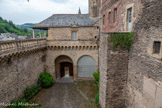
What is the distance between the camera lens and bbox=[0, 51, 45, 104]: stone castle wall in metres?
7.76

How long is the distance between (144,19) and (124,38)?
5.00ft

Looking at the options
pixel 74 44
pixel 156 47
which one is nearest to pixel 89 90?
pixel 74 44

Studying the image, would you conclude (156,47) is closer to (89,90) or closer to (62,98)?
(89,90)

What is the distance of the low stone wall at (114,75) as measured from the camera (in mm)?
6820

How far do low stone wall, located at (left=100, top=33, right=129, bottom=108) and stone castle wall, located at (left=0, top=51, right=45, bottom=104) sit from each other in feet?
23.7

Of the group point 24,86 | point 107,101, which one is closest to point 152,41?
point 107,101

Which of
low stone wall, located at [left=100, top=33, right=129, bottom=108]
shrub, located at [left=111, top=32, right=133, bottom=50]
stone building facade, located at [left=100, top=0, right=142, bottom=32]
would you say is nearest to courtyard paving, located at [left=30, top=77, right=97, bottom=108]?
low stone wall, located at [left=100, top=33, right=129, bottom=108]

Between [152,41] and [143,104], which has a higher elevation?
[152,41]

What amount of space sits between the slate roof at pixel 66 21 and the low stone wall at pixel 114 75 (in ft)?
28.8

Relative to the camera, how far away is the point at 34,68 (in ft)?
38.4

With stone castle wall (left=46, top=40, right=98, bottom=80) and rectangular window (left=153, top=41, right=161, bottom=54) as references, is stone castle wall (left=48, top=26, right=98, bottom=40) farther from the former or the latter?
rectangular window (left=153, top=41, right=161, bottom=54)

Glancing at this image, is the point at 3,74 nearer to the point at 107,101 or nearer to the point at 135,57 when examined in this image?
the point at 107,101

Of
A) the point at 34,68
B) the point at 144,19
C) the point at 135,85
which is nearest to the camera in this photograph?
the point at 144,19

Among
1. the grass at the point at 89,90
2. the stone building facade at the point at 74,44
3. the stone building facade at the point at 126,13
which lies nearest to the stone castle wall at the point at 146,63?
the stone building facade at the point at 126,13
